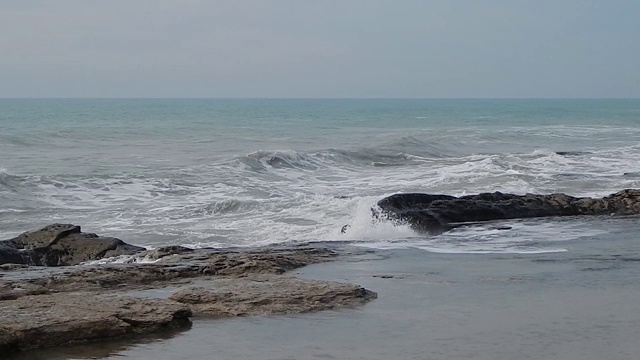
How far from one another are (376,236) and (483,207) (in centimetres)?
206

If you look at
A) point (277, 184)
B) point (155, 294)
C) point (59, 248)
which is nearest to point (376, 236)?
point (59, 248)

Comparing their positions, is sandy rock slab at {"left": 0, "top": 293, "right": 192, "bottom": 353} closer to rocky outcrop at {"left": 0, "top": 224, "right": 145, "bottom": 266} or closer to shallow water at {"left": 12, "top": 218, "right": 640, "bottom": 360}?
shallow water at {"left": 12, "top": 218, "right": 640, "bottom": 360}

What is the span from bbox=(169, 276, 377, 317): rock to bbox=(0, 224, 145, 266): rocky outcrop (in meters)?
4.26

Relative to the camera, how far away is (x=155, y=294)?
8828mm

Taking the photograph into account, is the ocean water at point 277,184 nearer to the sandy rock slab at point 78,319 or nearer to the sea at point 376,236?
the sea at point 376,236

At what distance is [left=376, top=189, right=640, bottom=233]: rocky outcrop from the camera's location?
46.9ft

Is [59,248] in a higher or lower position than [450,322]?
lower

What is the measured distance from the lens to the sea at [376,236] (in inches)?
279

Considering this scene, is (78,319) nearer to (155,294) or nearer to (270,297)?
(155,294)

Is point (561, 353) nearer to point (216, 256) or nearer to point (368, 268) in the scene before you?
point (368, 268)

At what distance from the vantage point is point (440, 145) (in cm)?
4441

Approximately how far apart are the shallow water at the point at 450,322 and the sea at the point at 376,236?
0.02 m

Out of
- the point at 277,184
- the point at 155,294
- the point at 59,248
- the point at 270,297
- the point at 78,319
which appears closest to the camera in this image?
the point at 78,319

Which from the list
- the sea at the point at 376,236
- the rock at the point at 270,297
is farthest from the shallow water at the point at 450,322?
the rock at the point at 270,297
